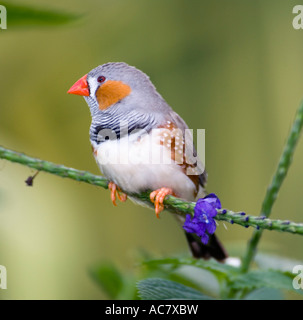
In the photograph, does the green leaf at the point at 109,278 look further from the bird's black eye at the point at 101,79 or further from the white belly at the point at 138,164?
the bird's black eye at the point at 101,79

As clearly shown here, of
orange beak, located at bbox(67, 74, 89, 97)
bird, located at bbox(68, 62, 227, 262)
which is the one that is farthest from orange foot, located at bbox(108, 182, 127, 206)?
orange beak, located at bbox(67, 74, 89, 97)

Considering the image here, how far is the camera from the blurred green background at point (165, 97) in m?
2.92

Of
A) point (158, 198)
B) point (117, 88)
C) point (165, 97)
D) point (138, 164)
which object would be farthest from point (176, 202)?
point (165, 97)

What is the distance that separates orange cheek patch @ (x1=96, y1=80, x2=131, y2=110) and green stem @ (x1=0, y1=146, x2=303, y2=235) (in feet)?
1.39

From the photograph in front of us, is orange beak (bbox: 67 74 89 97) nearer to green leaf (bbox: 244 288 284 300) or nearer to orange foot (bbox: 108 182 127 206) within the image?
orange foot (bbox: 108 182 127 206)

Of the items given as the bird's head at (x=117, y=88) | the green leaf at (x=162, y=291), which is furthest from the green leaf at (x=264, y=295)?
the bird's head at (x=117, y=88)

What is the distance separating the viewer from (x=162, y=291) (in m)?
1.42

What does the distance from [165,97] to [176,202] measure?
2233mm

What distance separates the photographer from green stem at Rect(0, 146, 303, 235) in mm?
1026

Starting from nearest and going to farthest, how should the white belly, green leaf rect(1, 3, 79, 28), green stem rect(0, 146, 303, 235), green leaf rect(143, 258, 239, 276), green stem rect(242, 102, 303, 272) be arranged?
green stem rect(0, 146, 303, 235)
green leaf rect(1, 3, 79, 28)
green stem rect(242, 102, 303, 272)
green leaf rect(143, 258, 239, 276)
the white belly

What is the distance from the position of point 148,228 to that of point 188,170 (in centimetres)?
189
